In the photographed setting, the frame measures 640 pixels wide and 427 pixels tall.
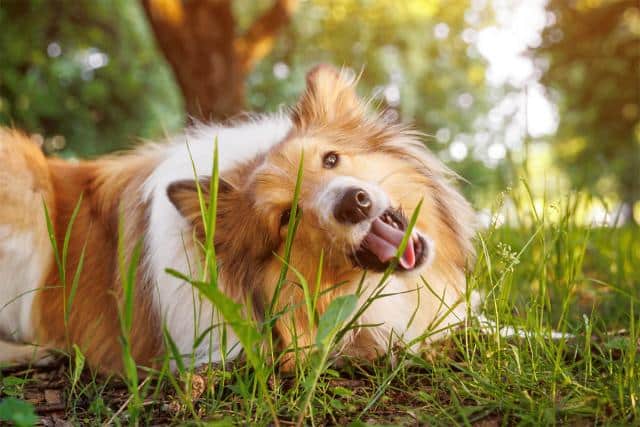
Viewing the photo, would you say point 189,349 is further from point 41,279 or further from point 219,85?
point 219,85

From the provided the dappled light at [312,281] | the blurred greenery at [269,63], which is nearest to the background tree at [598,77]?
the blurred greenery at [269,63]

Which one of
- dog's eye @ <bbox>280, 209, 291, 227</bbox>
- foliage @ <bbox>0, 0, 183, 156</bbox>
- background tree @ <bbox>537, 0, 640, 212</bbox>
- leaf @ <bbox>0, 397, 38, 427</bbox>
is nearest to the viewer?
leaf @ <bbox>0, 397, 38, 427</bbox>

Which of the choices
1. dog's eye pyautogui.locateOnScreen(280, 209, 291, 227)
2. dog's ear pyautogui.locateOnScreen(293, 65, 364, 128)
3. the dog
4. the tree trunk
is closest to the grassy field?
the dog

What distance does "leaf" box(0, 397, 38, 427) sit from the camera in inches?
62.8

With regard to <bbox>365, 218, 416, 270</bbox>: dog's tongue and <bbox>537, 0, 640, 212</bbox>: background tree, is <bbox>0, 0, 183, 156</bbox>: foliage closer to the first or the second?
<bbox>365, 218, 416, 270</bbox>: dog's tongue

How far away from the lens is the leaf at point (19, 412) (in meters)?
1.60

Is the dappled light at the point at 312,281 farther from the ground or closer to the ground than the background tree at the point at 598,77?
closer to the ground

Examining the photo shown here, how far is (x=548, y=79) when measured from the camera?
1562cm

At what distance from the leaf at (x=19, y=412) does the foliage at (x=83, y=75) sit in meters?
9.05

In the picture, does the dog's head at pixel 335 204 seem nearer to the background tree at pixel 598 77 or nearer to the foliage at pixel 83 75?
the foliage at pixel 83 75

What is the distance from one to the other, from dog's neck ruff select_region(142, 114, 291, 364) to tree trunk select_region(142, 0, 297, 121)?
415 cm

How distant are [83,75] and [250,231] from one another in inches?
387

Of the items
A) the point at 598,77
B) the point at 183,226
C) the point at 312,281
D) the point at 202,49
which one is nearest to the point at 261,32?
the point at 202,49

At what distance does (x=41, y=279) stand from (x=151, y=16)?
4.93 meters
